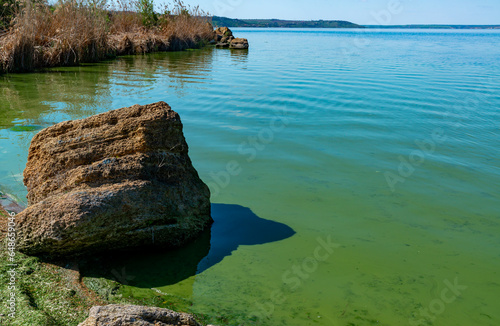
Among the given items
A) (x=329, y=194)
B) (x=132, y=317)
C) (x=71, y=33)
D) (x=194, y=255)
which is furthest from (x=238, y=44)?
(x=132, y=317)

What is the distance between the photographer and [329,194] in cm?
583

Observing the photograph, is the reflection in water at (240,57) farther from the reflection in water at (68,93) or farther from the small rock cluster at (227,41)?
the reflection in water at (68,93)

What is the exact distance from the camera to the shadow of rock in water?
152 inches

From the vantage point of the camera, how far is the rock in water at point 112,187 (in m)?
3.81

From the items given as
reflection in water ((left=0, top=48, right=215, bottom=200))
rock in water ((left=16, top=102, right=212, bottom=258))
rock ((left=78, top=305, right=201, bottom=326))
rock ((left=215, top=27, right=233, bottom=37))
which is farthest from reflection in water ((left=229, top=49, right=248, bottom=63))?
rock ((left=78, top=305, right=201, bottom=326))

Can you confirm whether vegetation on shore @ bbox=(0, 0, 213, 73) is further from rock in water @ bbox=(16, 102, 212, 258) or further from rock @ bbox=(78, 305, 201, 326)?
rock @ bbox=(78, 305, 201, 326)

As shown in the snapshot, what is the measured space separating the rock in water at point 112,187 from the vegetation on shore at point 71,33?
36.5 ft

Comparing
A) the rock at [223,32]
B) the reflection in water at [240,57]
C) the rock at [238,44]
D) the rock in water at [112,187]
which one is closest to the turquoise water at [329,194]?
the rock in water at [112,187]

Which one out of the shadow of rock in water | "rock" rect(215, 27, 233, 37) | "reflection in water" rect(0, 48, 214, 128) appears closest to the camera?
the shadow of rock in water

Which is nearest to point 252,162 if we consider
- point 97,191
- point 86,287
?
point 97,191

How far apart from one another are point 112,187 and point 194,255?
1.09 m

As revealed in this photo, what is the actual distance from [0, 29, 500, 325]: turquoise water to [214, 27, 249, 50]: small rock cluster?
19094mm

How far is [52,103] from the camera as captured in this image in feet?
33.9

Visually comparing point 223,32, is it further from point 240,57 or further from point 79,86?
point 79,86
